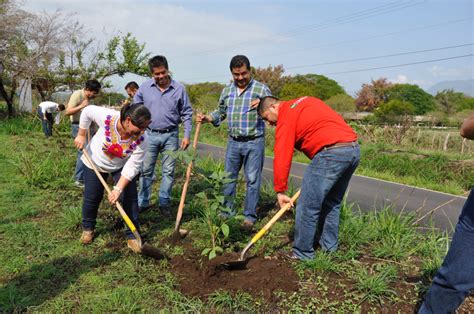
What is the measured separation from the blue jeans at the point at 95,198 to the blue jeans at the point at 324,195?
5.32ft

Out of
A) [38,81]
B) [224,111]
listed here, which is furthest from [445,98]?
[224,111]

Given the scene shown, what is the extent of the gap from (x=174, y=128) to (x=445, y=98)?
43.8 m

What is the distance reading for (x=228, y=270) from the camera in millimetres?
3125

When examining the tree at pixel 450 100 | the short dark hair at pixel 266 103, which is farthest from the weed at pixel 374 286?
the tree at pixel 450 100

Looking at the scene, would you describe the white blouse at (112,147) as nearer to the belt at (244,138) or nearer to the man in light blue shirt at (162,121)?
the man in light blue shirt at (162,121)

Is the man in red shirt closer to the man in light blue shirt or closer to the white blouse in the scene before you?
the white blouse

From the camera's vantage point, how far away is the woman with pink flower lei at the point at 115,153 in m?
3.09

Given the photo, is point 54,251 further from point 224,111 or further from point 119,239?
point 224,111

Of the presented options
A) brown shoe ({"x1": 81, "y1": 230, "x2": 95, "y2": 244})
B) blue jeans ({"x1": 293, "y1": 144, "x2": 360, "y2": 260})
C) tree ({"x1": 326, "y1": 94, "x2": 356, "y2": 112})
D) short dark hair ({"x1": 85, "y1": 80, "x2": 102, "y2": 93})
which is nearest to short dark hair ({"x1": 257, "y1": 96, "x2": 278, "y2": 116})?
blue jeans ({"x1": 293, "y1": 144, "x2": 360, "y2": 260})

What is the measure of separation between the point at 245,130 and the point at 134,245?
170cm

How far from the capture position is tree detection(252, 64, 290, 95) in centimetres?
4319

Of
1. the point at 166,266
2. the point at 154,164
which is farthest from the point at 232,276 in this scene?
the point at 154,164

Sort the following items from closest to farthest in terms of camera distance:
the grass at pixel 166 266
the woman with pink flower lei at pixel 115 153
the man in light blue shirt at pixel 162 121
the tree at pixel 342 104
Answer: the grass at pixel 166 266 < the woman with pink flower lei at pixel 115 153 < the man in light blue shirt at pixel 162 121 < the tree at pixel 342 104

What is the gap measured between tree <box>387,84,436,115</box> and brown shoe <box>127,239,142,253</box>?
1894 inches
